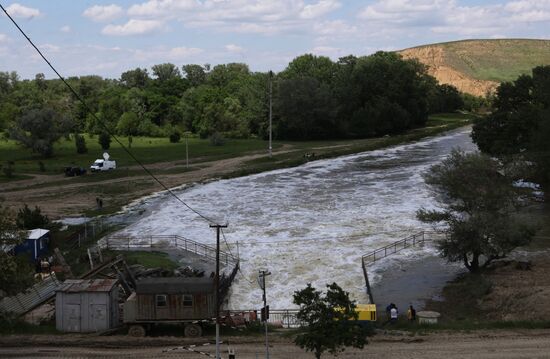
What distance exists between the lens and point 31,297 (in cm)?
3091

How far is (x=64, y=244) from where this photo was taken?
43.4m

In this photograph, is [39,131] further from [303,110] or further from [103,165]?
[303,110]

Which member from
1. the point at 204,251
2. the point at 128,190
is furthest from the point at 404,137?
the point at 204,251

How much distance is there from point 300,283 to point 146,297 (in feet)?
38.7

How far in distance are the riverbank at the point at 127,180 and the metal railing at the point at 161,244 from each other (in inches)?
390

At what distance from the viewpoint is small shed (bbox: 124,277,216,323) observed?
26.2m

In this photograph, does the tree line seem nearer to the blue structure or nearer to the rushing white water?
the rushing white water

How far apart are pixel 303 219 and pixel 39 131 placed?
47.0m

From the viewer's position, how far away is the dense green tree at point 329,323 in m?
18.2

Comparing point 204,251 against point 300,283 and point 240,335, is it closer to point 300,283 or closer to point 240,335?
point 300,283

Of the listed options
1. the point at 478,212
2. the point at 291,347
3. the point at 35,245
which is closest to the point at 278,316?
the point at 291,347

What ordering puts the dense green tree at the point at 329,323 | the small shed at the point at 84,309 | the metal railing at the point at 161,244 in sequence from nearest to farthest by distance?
the dense green tree at the point at 329,323 → the small shed at the point at 84,309 → the metal railing at the point at 161,244

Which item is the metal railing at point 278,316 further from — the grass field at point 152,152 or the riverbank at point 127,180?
the grass field at point 152,152

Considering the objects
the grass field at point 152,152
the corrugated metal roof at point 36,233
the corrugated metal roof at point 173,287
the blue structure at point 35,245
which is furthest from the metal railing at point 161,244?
the grass field at point 152,152
